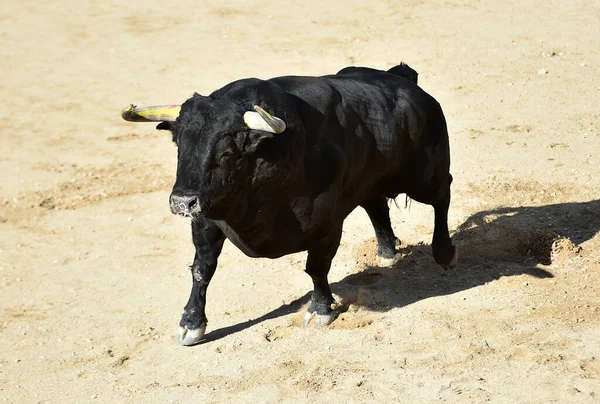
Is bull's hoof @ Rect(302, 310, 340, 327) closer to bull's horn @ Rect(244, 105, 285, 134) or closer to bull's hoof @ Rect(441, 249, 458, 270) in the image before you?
bull's hoof @ Rect(441, 249, 458, 270)

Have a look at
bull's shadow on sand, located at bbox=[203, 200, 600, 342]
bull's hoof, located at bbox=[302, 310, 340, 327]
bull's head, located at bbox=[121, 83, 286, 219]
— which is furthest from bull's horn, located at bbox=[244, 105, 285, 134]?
bull's shadow on sand, located at bbox=[203, 200, 600, 342]

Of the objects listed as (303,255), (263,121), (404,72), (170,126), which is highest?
(263,121)

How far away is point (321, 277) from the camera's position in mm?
7328

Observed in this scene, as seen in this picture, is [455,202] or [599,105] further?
[599,105]

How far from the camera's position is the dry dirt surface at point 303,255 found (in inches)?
263

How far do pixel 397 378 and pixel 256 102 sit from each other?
203 centimetres

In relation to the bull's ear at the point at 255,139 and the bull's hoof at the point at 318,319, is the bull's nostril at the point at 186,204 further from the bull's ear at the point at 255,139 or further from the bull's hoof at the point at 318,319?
the bull's hoof at the point at 318,319

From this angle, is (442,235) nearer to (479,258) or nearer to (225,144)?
(479,258)

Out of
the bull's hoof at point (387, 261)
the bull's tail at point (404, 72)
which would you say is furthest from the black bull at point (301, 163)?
the bull's hoof at point (387, 261)

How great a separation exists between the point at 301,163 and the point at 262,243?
0.63 m

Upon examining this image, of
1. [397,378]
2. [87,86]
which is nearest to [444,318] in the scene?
[397,378]

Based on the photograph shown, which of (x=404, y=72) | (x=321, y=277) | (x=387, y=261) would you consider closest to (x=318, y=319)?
(x=321, y=277)

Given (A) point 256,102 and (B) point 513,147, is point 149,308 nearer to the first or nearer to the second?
(A) point 256,102

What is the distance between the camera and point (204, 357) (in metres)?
7.07
